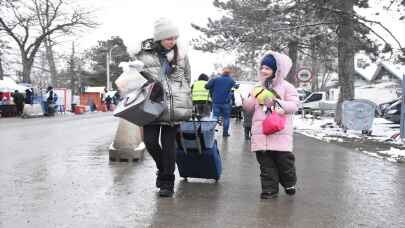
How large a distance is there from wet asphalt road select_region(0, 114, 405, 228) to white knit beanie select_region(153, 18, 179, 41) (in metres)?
1.61

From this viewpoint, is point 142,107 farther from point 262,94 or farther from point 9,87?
point 9,87

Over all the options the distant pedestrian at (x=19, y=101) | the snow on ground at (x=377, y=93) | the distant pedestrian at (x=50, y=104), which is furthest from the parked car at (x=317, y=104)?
the distant pedestrian at (x=19, y=101)

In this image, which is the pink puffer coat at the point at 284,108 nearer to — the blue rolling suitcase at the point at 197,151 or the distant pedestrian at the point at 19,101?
the blue rolling suitcase at the point at 197,151

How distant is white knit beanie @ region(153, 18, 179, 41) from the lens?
616 cm

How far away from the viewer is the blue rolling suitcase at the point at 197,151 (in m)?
6.58

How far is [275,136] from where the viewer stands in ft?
20.6

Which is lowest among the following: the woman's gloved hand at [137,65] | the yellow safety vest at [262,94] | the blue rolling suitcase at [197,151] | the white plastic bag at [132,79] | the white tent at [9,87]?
the blue rolling suitcase at [197,151]

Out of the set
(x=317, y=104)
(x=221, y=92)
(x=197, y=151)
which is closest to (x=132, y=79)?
(x=197, y=151)

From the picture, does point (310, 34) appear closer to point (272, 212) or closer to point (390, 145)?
point (390, 145)

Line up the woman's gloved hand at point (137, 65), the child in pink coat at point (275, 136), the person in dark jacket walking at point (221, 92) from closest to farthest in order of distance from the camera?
the woman's gloved hand at point (137, 65) < the child in pink coat at point (275, 136) < the person in dark jacket walking at point (221, 92)

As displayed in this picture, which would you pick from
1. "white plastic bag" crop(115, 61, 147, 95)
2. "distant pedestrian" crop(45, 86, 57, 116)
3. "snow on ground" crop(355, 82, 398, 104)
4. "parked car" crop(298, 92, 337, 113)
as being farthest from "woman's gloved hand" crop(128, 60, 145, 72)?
"snow on ground" crop(355, 82, 398, 104)

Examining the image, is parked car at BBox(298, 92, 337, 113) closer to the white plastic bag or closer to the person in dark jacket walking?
the person in dark jacket walking

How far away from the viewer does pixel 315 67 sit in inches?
2958

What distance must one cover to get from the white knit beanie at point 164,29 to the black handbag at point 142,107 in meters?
0.51
